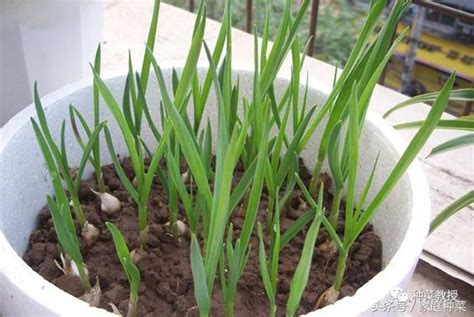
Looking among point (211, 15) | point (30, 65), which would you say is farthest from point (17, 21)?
point (211, 15)

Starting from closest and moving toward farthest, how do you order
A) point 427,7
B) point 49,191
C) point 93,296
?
1. point 93,296
2. point 49,191
3. point 427,7

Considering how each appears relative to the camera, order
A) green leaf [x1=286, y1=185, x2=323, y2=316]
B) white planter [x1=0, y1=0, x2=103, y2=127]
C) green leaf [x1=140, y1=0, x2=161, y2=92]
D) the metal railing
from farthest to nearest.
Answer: the metal railing → white planter [x1=0, y1=0, x2=103, y2=127] → green leaf [x1=140, y1=0, x2=161, y2=92] → green leaf [x1=286, y1=185, x2=323, y2=316]

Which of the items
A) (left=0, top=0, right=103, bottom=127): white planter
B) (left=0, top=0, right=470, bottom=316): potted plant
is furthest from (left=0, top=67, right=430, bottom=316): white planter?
(left=0, top=0, right=103, bottom=127): white planter

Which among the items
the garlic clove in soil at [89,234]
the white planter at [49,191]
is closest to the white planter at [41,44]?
the white planter at [49,191]

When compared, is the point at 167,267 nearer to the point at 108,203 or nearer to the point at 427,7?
the point at 108,203

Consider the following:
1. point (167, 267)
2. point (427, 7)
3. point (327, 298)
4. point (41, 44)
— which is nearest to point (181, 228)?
point (167, 267)

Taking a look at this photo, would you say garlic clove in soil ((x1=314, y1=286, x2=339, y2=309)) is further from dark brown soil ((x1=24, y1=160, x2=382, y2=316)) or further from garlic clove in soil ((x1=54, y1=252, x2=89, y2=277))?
garlic clove in soil ((x1=54, y1=252, x2=89, y2=277))

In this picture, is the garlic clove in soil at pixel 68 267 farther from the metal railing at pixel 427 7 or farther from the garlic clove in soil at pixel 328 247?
the metal railing at pixel 427 7
